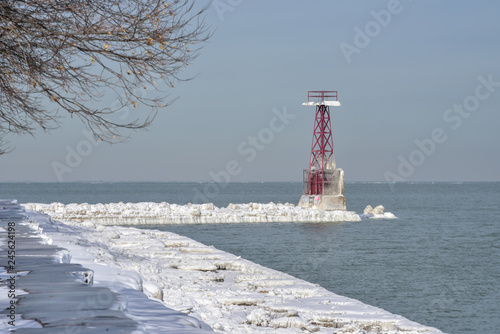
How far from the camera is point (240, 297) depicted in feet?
32.1

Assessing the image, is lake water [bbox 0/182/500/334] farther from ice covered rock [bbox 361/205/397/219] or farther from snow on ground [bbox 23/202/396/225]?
ice covered rock [bbox 361/205/397/219]

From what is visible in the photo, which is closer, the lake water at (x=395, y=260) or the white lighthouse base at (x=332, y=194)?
the lake water at (x=395, y=260)

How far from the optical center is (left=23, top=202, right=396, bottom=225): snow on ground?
4044cm

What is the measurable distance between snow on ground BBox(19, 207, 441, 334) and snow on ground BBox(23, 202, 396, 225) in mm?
25914

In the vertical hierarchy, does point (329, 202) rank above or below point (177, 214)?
above

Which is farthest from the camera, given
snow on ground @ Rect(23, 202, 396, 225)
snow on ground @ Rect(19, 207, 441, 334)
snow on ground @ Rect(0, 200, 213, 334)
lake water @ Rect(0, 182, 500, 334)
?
snow on ground @ Rect(23, 202, 396, 225)

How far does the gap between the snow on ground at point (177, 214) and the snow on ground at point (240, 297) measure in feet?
85.0

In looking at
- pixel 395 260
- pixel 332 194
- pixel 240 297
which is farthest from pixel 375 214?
pixel 240 297

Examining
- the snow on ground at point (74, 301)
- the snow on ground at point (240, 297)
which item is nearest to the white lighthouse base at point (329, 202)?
the snow on ground at point (240, 297)

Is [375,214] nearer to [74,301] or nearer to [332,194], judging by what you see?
[332,194]

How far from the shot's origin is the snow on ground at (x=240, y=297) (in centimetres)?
802

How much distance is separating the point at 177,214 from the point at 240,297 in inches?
1333

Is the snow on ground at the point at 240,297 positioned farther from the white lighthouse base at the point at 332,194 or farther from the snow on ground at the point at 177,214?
the white lighthouse base at the point at 332,194

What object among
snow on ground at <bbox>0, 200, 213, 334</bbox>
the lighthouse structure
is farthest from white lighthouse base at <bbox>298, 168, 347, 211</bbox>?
snow on ground at <bbox>0, 200, 213, 334</bbox>
